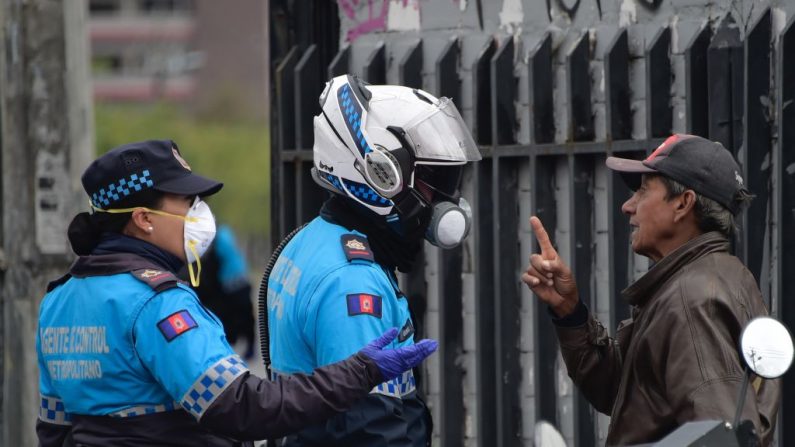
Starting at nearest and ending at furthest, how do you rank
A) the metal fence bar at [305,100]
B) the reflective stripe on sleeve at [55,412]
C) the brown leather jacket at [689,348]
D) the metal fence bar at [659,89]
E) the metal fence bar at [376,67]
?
the brown leather jacket at [689,348] < the reflective stripe on sleeve at [55,412] < the metal fence bar at [659,89] < the metal fence bar at [376,67] < the metal fence bar at [305,100]

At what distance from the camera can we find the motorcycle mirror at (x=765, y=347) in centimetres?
344

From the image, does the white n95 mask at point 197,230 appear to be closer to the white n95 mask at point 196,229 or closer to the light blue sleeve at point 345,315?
the white n95 mask at point 196,229

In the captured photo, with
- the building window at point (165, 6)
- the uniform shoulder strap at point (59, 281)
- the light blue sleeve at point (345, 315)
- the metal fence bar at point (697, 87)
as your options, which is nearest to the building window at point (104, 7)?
the building window at point (165, 6)

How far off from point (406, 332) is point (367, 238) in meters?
0.31

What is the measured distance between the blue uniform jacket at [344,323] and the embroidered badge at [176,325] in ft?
1.22

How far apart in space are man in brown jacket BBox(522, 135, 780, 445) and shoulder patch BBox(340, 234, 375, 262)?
479mm

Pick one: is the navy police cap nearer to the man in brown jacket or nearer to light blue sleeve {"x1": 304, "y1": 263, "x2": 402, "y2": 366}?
light blue sleeve {"x1": 304, "y1": 263, "x2": 402, "y2": 366}

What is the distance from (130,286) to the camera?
4148 millimetres

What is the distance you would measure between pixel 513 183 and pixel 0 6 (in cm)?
343

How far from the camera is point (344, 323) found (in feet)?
13.6

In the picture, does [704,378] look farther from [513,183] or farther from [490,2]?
[490,2]

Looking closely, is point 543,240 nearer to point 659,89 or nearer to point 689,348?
point 689,348

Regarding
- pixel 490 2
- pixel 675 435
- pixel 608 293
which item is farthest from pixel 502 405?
pixel 675 435

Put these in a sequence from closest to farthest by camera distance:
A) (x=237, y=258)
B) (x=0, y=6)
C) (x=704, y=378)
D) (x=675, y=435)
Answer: (x=675, y=435) < (x=704, y=378) < (x=0, y=6) < (x=237, y=258)
